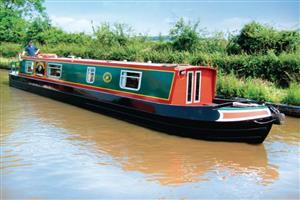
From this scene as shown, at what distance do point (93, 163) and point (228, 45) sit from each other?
1086cm

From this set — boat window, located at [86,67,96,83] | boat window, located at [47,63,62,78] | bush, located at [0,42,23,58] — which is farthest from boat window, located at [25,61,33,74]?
bush, located at [0,42,23,58]

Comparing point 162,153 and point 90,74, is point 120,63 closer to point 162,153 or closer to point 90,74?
point 90,74

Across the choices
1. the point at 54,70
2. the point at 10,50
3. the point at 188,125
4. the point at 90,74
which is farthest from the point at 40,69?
the point at 10,50

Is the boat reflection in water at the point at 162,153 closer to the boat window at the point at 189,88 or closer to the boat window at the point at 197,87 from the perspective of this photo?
the boat window at the point at 189,88

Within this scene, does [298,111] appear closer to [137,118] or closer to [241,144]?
[241,144]

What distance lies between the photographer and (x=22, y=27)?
106ft

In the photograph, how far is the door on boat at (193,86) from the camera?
912 centimetres

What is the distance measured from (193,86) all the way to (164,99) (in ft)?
2.25

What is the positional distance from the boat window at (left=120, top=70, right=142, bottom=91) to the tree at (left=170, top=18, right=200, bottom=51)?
7.23 metres

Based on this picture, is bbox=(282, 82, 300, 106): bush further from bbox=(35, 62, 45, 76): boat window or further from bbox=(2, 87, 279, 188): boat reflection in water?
bbox=(35, 62, 45, 76): boat window

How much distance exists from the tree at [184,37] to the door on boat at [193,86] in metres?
8.14

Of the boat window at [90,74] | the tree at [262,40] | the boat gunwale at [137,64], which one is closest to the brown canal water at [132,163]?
the boat gunwale at [137,64]

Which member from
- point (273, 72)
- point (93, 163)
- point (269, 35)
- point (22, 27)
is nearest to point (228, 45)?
point (269, 35)

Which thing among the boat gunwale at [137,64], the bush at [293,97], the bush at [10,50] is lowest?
the bush at [293,97]
